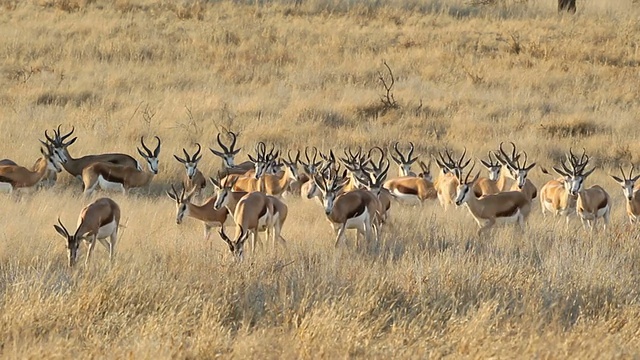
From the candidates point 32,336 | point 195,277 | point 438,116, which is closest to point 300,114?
point 438,116

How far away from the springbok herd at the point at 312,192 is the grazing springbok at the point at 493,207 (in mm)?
12

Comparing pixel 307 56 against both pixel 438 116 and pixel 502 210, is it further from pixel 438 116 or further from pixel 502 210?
pixel 502 210

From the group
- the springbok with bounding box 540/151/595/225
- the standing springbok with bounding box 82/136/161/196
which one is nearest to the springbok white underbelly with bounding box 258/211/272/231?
the springbok with bounding box 540/151/595/225

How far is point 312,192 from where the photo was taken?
44.0 ft

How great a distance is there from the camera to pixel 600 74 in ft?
81.0

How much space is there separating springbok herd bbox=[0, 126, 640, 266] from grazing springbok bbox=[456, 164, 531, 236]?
12 mm

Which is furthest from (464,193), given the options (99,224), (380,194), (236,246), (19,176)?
(19,176)

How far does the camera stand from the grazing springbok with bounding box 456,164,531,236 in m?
12.0

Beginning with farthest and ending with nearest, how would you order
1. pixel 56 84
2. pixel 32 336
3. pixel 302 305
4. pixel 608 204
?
pixel 56 84, pixel 608 204, pixel 302 305, pixel 32 336

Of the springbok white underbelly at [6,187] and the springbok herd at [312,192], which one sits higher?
the springbok herd at [312,192]

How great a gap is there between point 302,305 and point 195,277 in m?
1.19

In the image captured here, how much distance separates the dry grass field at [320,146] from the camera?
6.83 m

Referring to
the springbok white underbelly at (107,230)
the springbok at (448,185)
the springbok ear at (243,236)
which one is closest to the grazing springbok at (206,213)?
the springbok ear at (243,236)

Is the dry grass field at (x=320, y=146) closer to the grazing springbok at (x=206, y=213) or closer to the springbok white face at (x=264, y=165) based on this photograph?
the grazing springbok at (x=206, y=213)
